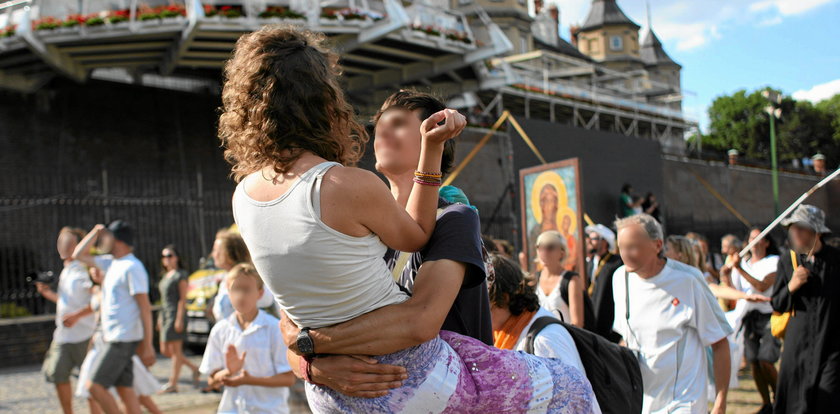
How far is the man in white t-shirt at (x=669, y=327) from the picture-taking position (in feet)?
14.4

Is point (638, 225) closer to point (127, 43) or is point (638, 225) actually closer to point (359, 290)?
point (359, 290)

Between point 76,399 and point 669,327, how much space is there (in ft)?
25.0

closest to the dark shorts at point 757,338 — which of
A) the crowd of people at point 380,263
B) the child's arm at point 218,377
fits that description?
the crowd of people at point 380,263

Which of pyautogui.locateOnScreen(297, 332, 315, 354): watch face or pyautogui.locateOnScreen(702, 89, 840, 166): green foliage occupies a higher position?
pyautogui.locateOnScreen(702, 89, 840, 166): green foliage

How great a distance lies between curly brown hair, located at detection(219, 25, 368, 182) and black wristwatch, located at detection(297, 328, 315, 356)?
42 cm

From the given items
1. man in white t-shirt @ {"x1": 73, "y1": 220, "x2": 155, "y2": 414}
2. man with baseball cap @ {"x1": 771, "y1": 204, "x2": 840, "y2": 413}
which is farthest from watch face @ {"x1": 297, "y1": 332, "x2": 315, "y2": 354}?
man in white t-shirt @ {"x1": 73, "y1": 220, "x2": 155, "y2": 414}

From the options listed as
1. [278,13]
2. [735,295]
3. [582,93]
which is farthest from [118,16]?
[582,93]

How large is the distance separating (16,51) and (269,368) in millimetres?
15308

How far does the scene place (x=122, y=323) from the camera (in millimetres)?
6594

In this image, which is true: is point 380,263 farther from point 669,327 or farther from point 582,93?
point 582,93

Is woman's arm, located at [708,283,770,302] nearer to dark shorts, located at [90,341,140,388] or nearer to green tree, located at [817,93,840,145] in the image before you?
dark shorts, located at [90,341,140,388]

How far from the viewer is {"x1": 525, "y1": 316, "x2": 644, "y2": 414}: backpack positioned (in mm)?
2930

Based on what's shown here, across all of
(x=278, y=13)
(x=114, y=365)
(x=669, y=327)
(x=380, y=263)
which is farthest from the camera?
(x=278, y=13)

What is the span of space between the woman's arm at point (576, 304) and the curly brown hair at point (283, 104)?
3853 millimetres
